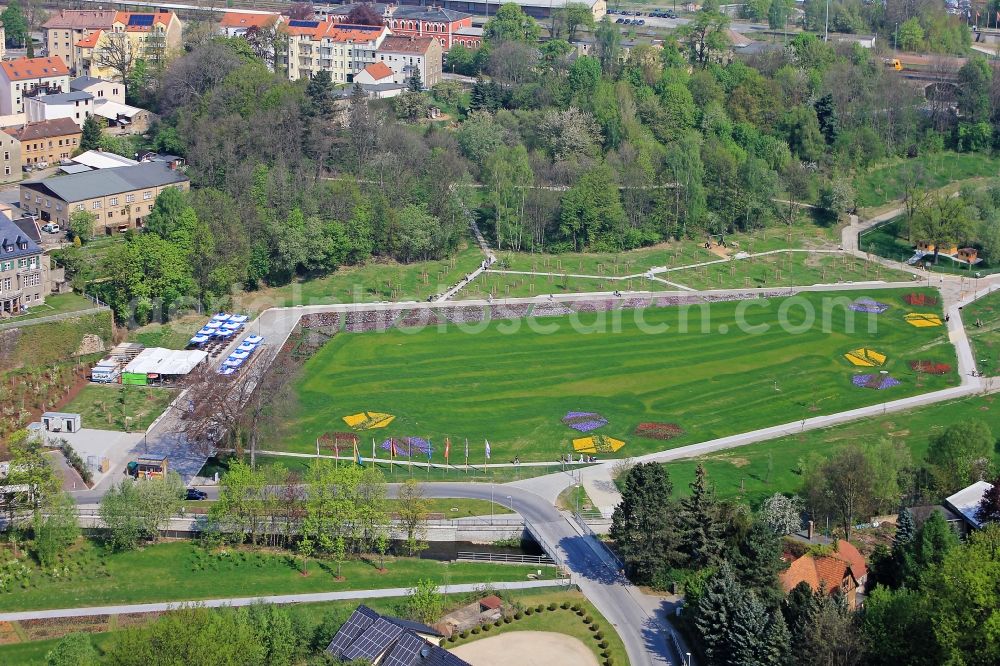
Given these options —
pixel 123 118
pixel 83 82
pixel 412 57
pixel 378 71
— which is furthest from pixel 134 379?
pixel 412 57

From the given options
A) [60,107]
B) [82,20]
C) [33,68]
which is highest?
[82,20]

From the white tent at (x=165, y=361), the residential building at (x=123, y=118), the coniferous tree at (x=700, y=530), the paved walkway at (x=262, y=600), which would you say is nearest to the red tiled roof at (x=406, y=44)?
the residential building at (x=123, y=118)

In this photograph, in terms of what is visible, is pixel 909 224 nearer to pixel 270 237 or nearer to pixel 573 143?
pixel 573 143

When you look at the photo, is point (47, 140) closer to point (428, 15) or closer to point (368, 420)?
point (368, 420)

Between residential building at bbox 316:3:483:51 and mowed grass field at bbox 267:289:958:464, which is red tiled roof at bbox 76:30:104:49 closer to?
residential building at bbox 316:3:483:51

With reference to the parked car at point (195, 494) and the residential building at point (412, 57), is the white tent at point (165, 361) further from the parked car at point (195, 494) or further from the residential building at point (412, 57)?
the residential building at point (412, 57)

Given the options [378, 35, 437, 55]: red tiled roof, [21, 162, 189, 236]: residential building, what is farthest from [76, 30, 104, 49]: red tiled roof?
[21, 162, 189, 236]: residential building

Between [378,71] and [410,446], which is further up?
[378,71]

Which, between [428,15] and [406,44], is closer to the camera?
[406,44]
